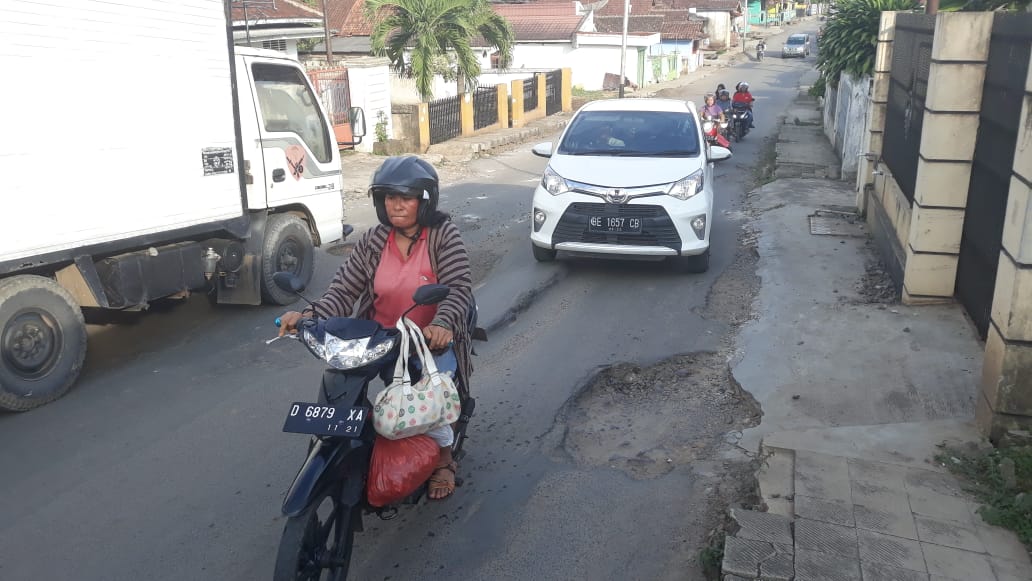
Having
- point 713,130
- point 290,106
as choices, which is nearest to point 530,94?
point 713,130

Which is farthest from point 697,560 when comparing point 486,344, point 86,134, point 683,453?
point 86,134

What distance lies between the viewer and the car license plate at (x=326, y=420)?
10.3 feet

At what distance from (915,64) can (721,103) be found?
12735mm

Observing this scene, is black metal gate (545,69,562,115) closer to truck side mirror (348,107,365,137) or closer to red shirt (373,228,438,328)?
truck side mirror (348,107,365,137)

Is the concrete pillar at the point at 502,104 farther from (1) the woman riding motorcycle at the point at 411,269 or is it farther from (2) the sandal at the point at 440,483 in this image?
(2) the sandal at the point at 440,483

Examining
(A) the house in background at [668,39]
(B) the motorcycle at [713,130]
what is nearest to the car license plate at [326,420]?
(B) the motorcycle at [713,130]

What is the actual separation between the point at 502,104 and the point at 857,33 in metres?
12.4

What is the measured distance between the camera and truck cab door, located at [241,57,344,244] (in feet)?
24.8

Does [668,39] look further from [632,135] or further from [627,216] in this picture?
[627,216]

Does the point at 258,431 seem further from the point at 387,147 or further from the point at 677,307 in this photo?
the point at 387,147

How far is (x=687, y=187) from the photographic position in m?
8.46

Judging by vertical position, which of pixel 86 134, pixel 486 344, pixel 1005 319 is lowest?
pixel 486 344

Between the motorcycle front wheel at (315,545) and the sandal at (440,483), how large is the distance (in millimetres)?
652

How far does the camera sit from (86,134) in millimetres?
5840
